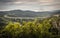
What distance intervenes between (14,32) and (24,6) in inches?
15.3

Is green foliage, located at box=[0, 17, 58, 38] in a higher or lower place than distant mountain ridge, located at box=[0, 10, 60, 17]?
lower

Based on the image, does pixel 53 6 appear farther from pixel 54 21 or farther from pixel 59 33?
pixel 59 33

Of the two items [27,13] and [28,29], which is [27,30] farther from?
[27,13]

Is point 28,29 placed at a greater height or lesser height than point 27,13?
lesser

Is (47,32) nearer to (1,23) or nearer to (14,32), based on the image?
(14,32)

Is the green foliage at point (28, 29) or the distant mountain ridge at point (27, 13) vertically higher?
the distant mountain ridge at point (27, 13)

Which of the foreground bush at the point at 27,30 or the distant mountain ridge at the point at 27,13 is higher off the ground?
the distant mountain ridge at the point at 27,13

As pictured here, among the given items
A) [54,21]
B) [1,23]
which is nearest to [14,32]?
[1,23]

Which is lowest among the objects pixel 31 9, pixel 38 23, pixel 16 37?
pixel 16 37

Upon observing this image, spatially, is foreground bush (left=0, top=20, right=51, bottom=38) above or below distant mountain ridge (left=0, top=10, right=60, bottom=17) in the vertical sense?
below

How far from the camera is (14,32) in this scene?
7.25 ft

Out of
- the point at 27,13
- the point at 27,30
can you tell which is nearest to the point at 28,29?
the point at 27,30

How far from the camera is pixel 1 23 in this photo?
7.29 ft

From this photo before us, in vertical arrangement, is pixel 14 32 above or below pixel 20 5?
below
